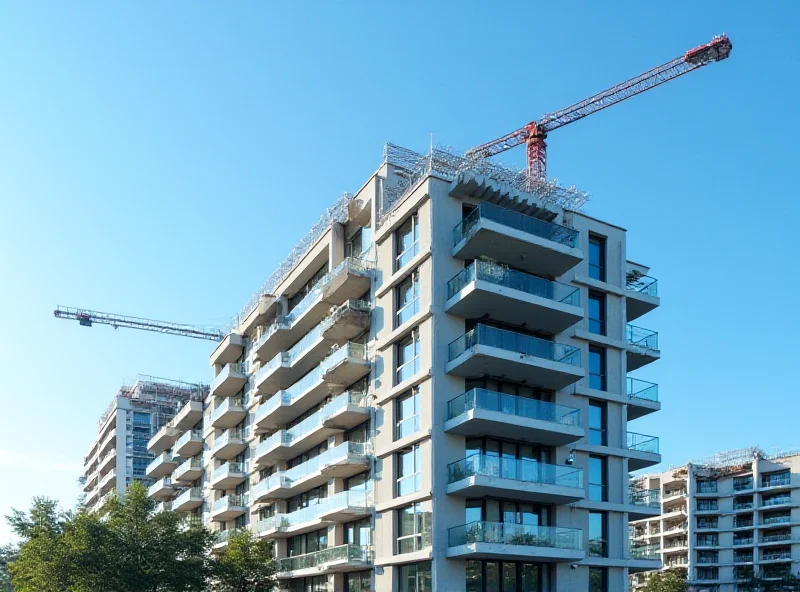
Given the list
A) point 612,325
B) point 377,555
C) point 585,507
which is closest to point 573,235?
point 612,325

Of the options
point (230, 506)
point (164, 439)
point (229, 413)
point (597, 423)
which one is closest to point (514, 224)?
point (597, 423)

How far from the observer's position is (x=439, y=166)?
133 feet

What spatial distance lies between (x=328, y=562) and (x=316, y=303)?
1265 cm

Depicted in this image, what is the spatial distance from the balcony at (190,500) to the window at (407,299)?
106 feet

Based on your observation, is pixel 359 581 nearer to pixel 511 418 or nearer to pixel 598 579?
pixel 598 579

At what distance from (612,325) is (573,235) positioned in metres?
5.64

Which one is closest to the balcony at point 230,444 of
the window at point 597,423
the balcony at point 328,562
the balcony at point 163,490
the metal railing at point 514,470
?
the balcony at point 328,562

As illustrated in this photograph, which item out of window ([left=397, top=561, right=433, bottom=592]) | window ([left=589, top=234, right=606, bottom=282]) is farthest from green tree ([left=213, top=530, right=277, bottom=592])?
window ([left=589, top=234, right=606, bottom=282])

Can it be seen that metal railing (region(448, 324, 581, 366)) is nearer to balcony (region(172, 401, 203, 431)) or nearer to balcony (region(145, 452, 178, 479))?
balcony (region(172, 401, 203, 431))

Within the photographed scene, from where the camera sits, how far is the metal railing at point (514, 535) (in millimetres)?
34281

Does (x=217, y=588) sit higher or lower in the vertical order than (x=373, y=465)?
lower

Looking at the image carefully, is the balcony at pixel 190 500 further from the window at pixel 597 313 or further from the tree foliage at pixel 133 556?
the window at pixel 597 313

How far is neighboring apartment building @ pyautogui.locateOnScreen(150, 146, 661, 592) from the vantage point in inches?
1419

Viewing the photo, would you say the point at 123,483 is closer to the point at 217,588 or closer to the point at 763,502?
the point at 217,588
